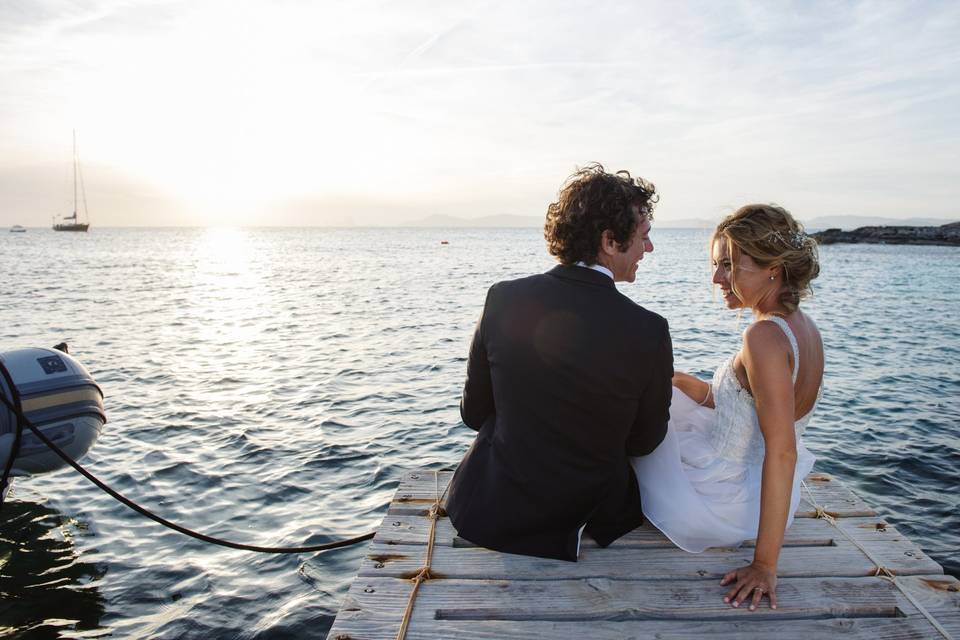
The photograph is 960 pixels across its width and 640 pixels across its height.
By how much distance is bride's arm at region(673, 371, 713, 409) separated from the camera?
3.95 metres

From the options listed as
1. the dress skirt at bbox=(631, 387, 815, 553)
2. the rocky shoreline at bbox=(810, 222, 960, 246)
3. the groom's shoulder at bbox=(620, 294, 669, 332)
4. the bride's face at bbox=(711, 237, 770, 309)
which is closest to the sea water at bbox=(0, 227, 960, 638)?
the bride's face at bbox=(711, 237, 770, 309)

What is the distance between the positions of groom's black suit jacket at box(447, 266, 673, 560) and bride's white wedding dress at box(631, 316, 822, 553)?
23 cm

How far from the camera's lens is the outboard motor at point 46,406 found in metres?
4.66

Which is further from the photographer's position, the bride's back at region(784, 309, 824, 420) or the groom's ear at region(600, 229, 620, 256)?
the bride's back at region(784, 309, 824, 420)

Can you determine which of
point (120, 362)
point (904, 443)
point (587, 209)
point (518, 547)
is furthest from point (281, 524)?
point (120, 362)

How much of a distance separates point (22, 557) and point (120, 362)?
Result: 866 cm

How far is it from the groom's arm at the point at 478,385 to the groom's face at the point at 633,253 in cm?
62

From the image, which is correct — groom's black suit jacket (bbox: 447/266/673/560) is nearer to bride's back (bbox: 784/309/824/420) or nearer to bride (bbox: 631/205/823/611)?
bride (bbox: 631/205/823/611)

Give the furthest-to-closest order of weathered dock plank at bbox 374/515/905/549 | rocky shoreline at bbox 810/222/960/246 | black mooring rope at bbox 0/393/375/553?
1. rocky shoreline at bbox 810/222/960/246
2. black mooring rope at bbox 0/393/375/553
3. weathered dock plank at bbox 374/515/905/549

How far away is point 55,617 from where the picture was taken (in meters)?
4.79

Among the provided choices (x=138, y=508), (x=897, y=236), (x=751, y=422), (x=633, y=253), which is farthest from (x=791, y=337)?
(x=897, y=236)

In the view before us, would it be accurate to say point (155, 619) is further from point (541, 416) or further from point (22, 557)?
point (541, 416)

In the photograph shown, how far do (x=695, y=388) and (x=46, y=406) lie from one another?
15.8 ft

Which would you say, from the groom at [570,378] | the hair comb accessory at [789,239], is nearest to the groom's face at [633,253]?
the groom at [570,378]
